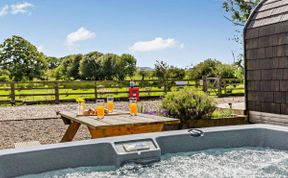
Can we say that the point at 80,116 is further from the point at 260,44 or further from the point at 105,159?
the point at 260,44

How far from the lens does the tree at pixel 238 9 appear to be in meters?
12.5

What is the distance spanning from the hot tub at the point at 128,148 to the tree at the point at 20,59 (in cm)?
3678

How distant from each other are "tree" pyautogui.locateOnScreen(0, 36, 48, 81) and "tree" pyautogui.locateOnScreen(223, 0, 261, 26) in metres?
29.6

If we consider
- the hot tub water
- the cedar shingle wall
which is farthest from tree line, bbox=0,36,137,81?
the hot tub water

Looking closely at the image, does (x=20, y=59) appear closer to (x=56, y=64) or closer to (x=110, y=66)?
(x=110, y=66)

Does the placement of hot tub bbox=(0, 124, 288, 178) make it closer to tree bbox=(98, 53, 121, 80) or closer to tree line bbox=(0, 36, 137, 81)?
tree line bbox=(0, 36, 137, 81)

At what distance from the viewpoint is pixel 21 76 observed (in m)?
39.1

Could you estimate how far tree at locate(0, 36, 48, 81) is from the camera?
38.6 meters

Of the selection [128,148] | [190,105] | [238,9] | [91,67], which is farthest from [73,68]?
[128,148]

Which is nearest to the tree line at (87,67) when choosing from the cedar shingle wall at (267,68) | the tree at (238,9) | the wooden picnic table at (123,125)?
the tree at (238,9)

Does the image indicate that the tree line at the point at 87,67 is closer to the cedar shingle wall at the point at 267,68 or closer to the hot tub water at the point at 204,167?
the cedar shingle wall at the point at 267,68

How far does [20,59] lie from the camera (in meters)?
39.7

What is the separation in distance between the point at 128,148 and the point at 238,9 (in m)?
10.5

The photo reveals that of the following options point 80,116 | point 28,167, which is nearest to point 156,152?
point 28,167
